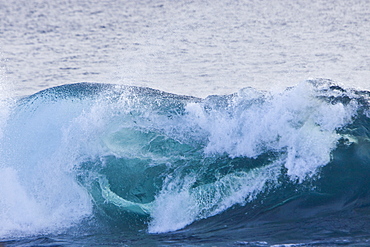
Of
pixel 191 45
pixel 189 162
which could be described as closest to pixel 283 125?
pixel 189 162

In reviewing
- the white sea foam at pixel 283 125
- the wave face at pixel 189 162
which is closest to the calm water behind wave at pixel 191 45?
the white sea foam at pixel 283 125

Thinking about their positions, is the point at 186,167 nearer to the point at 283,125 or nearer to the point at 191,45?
the point at 283,125

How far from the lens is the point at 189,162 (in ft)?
21.7

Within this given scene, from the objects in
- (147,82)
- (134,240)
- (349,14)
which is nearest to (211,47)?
(147,82)

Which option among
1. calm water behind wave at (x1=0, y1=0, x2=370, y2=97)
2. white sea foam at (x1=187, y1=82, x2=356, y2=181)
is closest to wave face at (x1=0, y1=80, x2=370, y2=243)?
white sea foam at (x1=187, y1=82, x2=356, y2=181)

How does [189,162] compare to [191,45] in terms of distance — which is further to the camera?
[191,45]

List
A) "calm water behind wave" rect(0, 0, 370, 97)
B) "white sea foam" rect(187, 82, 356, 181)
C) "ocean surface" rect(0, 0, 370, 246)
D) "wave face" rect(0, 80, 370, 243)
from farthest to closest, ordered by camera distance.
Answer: "calm water behind wave" rect(0, 0, 370, 97) → "white sea foam" rect(187, 82, 356, 181) → "wave face" rect(0, 80, 370, 243) → "ocean surface" rect(0, 0, 370, 246)

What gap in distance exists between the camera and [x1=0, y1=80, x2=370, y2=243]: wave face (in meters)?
6.01

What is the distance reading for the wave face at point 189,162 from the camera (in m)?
6.01

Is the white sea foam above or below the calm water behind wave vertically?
Result: below

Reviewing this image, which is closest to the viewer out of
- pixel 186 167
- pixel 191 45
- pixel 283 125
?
pixel 186 167

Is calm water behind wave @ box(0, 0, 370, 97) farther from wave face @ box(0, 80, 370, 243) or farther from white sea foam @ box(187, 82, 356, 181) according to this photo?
wave face @ box(0, 80, 370, 243)

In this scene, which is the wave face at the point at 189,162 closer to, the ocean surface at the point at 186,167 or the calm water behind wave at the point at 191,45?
the ocean surface at the point at 186,167

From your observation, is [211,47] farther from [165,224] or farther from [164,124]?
[165,224]
